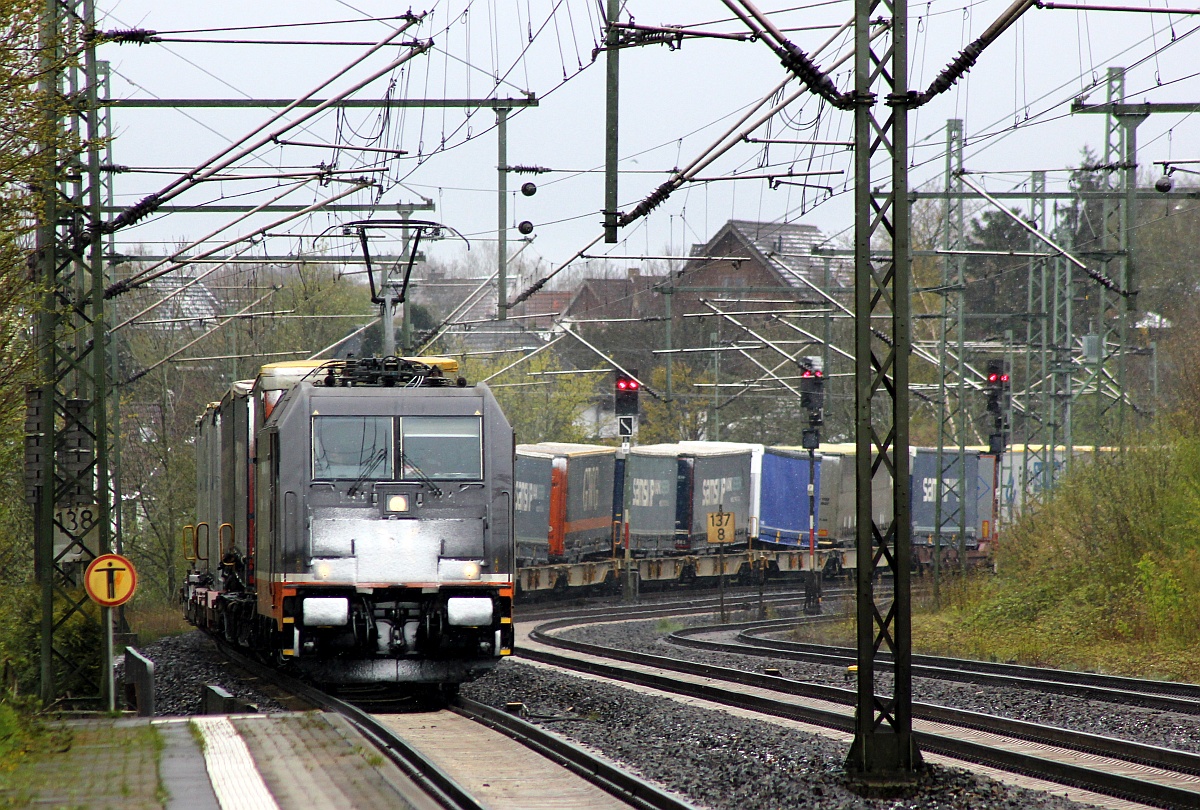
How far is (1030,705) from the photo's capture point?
49.1 ft

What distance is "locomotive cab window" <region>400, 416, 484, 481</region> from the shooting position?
47.0ft

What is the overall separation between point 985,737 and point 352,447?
6712mm

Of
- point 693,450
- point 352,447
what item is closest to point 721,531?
point 693,450

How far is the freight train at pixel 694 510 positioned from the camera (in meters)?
36.4

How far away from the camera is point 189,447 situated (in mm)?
40469

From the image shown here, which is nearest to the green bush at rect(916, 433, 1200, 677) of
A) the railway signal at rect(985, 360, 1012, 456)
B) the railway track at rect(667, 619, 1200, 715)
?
the railway track at rect(667, 619, 1200, 715)

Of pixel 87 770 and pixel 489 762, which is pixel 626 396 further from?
pixel 87 770

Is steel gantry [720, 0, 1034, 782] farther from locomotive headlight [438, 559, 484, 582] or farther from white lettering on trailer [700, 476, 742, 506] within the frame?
white lettering on trailer [700, 476, 742, 506]

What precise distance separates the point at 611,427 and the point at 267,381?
181ft

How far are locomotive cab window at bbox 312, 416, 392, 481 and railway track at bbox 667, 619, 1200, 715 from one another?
8.20 m

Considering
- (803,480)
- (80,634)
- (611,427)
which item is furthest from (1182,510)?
(611,427)

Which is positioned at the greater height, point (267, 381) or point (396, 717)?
point (267, 381)

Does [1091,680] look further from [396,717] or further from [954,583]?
[954,583]

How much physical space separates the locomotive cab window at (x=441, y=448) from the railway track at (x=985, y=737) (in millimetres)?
4009
